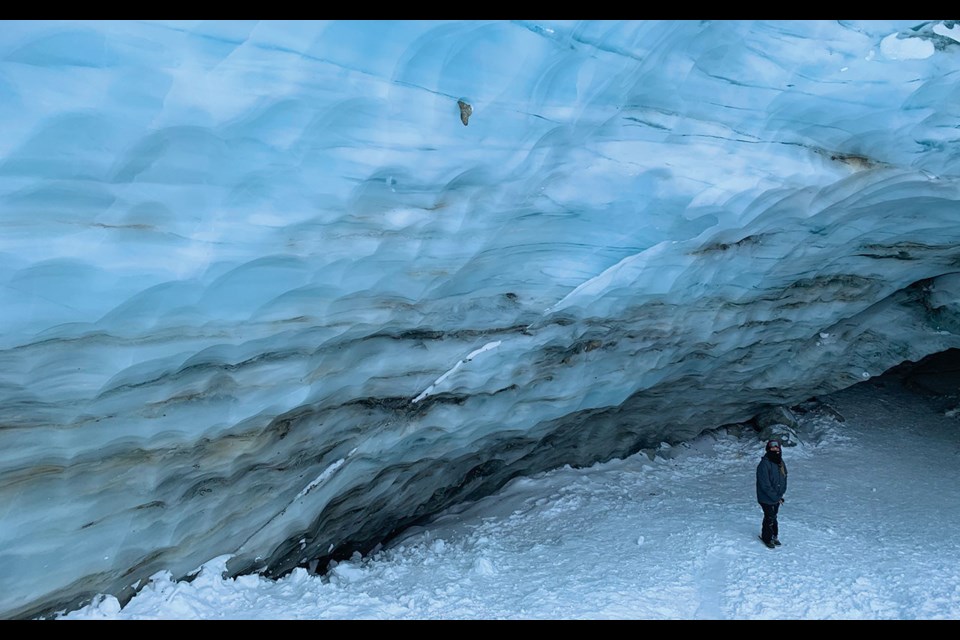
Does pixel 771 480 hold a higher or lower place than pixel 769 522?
higher

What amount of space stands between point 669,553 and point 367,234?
4197mm

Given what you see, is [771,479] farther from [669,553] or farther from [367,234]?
[367,234]

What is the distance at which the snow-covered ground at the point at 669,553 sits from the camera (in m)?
6.02

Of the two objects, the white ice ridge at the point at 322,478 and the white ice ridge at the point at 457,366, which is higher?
the white ice ridge at the point at 457,366

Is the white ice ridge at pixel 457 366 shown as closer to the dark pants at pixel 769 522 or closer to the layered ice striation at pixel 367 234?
the layered ice striation at pixel 367 234

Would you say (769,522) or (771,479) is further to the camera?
(769,522)

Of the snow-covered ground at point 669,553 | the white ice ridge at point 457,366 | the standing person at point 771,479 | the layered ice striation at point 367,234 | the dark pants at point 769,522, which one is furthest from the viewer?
the dark pants at point 769,522

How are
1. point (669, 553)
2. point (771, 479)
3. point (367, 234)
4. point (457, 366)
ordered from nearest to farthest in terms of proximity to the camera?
point (367, 234), point (457, 366), point (771, 479), point (669, 553)

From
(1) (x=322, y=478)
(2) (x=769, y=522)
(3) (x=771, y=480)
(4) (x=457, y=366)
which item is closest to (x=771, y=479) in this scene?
(3) (x=771, y=480)

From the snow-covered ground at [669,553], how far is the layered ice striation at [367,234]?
72 centimetres

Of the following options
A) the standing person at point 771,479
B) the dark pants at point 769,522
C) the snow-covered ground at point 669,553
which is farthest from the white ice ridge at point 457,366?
the dark pants at point 769,522

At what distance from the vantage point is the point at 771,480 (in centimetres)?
690

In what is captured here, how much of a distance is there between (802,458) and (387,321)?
6.67 meters

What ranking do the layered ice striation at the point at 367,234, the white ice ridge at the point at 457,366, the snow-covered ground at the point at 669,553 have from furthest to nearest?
the white ice ridge at the point at 457,366
the snow-covered ground at the point at 669,553
the layered ice striation at the point at 367,234
